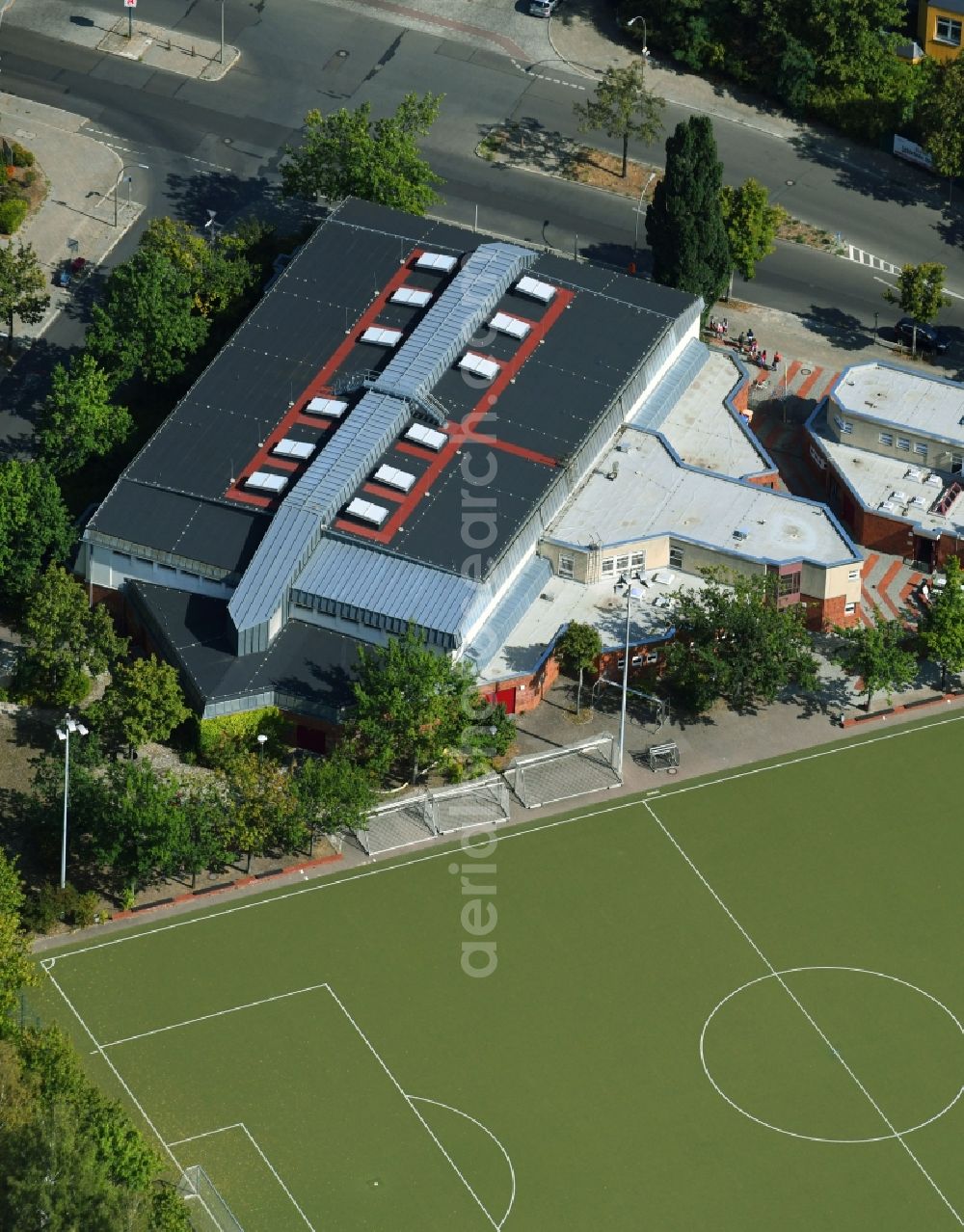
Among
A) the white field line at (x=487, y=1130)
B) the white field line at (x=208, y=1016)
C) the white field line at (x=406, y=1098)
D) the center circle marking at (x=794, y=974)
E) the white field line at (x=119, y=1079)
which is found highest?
the center circle marking at (x=794, y=974)

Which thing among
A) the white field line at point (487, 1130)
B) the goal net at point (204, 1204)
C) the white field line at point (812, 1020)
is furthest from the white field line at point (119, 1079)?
the white field line at point (812, 1020)

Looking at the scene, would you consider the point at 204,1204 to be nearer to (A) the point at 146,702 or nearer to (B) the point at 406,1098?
(B) the point at 406,1098

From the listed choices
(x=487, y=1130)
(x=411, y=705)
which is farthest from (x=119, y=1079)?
(x=411, y=705)

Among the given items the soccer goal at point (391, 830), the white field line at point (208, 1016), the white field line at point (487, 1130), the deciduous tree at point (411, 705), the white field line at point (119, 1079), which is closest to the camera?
the white field line at point (487, 1130)

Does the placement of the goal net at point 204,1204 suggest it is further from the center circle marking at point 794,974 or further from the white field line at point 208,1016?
the center circle marking at point 794,974

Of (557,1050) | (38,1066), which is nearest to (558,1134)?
(557,1050)

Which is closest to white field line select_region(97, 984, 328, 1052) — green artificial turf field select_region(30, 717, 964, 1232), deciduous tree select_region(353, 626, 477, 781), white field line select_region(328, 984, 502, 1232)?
green artificial turf field select_region(30, 717, 964, 1232)
